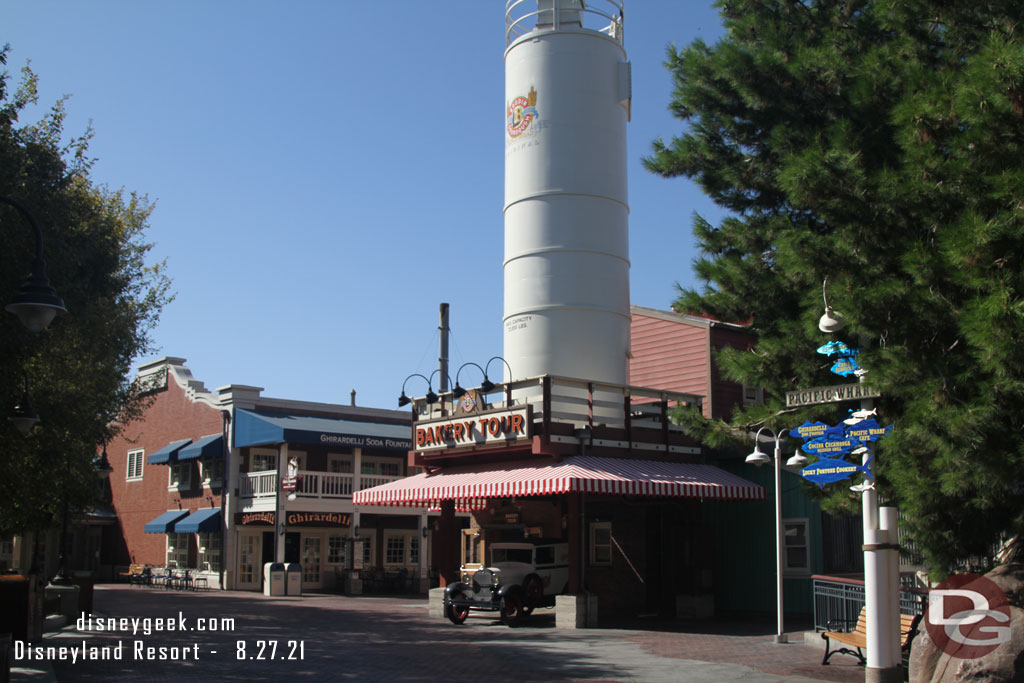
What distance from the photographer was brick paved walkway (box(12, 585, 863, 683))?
1298 cm

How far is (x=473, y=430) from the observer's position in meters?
21.5

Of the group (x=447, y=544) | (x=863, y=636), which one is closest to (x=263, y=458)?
(x=447, y=544)

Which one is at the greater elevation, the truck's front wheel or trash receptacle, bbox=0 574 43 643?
trash receptacle, bbox=0 574 43 643

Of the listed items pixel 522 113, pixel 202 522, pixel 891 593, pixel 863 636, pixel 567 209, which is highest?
pixel 522 113

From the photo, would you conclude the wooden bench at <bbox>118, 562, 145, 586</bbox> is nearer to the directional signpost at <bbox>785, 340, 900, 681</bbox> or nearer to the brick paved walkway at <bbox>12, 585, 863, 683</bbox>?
the brick paved walkway at <bbox>12, 585, 863, 683</bbox>

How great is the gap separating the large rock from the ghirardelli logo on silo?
1645 centimetres

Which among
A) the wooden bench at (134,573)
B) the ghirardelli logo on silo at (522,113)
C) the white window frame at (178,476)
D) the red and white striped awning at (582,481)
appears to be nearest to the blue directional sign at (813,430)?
the red and white striped awning at (582,481)

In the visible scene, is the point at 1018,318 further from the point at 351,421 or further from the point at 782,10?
the point at 351,421

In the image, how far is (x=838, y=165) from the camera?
407 inches

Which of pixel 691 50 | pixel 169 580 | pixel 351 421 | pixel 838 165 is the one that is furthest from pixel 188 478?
pixel 838 165

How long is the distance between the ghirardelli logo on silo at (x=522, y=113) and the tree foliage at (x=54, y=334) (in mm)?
9681

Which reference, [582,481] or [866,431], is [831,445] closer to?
[866,431]

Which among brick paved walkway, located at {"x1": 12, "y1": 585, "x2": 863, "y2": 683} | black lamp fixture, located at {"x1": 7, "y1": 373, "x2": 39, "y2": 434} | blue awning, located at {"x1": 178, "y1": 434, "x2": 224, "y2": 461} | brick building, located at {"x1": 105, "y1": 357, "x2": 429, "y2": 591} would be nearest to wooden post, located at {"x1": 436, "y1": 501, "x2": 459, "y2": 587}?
brick paved walkway, located at {"x1": 12, "y1": 585, "x2": 863, "y2": 683}

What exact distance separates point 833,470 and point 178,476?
33663 mm
